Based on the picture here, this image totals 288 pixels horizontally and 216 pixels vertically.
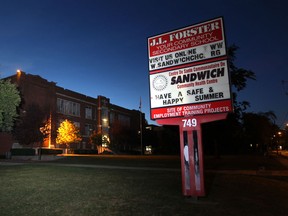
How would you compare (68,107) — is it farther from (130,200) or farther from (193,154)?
(193,154)

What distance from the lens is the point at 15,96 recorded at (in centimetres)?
2445

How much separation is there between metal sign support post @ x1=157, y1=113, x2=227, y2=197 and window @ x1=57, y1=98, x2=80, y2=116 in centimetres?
5306

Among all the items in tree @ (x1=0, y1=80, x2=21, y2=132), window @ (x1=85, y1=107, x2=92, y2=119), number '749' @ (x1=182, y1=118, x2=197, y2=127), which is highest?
window @ (x1=85, y1=107, x2=92, y2=119)

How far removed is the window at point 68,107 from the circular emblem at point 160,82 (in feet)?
171

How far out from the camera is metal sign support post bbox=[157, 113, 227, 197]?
29.2ft

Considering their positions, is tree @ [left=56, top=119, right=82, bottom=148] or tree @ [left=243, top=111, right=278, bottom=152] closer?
tree @ [left=56, top=119, right=82, bottom=148]

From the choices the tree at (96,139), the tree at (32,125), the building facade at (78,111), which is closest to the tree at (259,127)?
the building facade at (78,111)

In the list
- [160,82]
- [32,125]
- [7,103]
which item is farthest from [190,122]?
[32,125]

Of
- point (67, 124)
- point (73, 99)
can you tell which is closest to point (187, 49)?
point (67, 124)

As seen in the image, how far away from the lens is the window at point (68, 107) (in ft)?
196

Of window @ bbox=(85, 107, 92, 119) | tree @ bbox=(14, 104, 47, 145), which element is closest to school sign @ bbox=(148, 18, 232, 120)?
tree @ bbox=(14, 104, 47, 145)

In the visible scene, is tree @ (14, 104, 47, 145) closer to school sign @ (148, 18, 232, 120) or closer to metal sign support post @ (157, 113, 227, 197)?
school sign @ (148, 18, 232, 120)

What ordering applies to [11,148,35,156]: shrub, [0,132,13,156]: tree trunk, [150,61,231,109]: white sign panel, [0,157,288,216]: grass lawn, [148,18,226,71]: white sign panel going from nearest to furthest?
[0,157,288,216]: grass lawn < [150,61,231,109]: white sign panel < [148,18,226,71]: white sign panel < [11,148,35,156]: shrub < [0,132,13,156]: tree trunk

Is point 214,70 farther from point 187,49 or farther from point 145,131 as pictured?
point 145,131
